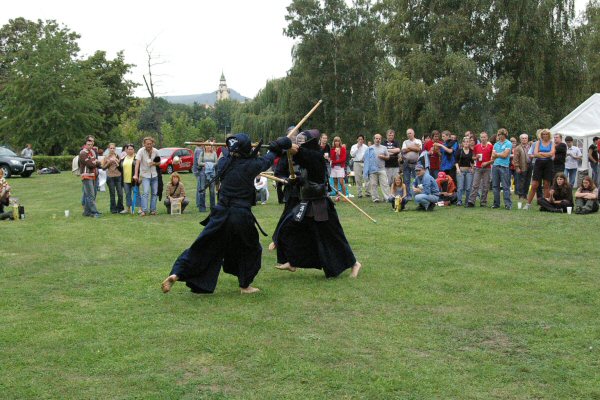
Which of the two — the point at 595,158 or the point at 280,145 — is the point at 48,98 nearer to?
the point at 595,158

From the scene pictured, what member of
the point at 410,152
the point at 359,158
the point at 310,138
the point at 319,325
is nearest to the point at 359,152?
the point at 359,158

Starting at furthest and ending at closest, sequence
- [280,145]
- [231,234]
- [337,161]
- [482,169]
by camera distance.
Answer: [337,161]
[482,169]
[280,145]
[231,234]

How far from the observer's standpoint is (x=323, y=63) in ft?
173

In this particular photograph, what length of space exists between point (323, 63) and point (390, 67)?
11.6 metres

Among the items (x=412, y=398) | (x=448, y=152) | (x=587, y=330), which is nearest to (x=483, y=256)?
(x=587, y=330)

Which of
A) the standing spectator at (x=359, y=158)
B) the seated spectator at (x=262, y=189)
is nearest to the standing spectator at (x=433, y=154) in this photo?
the standing spectator at (x=359, y=158)

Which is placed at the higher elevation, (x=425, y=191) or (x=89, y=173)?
(x=89, y=173)

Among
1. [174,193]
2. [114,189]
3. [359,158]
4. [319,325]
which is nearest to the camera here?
[319,325]

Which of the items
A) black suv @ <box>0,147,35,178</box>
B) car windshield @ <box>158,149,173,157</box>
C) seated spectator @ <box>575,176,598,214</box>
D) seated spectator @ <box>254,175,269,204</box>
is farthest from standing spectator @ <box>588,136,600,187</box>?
black suv @ <box>0,147,35,178</box>

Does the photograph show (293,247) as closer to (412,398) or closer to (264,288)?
(264,288)

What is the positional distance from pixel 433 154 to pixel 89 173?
8712 millimetres

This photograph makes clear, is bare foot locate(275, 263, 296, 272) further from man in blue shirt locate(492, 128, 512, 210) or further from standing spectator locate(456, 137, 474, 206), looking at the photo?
standing spectator locate(456, 137, 474, 206)

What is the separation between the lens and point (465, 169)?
18.0 metres

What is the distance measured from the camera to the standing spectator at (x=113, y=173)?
58.4 feet
